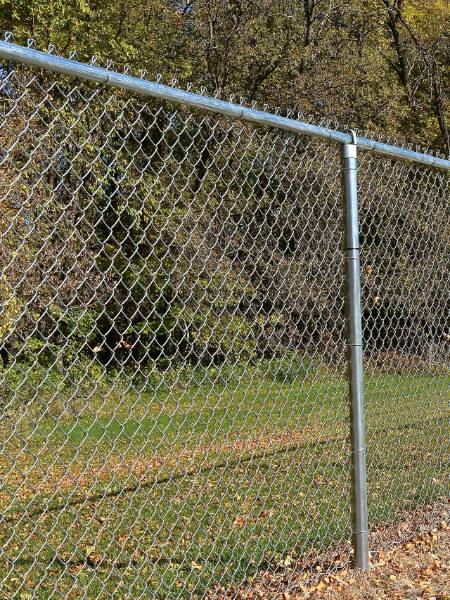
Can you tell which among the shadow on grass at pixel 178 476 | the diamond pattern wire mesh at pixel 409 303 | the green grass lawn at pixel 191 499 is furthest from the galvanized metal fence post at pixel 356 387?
the diamond pattern wire mesh at pixel 409 303

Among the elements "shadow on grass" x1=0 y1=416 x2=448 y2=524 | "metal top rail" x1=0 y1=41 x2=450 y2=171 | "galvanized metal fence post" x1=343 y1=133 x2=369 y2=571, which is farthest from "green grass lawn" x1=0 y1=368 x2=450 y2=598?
"metal top rail" x1=0 y1=41 x2=450 y2=171

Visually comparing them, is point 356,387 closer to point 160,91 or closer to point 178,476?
point 160,91

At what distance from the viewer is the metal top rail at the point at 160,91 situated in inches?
97.0

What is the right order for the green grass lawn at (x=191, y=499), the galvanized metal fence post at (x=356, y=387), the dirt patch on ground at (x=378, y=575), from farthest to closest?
the green grass lawn at (x=191, y=499)
the galvanized metal fence post at (x=356, y=387)
the dirt patch on ground at (x=378, y=575)

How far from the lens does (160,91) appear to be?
2936 mm

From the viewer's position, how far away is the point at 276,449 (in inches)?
267

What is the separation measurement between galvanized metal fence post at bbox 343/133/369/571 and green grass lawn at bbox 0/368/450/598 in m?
0.30

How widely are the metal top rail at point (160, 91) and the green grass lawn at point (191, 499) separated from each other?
1.22 meters

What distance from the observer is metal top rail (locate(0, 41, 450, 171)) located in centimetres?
246

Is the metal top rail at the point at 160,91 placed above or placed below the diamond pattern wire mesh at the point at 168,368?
above

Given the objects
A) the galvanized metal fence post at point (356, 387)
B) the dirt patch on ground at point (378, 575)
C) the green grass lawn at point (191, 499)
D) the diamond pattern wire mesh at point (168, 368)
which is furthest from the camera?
the green grass lawn at point (191, 499)

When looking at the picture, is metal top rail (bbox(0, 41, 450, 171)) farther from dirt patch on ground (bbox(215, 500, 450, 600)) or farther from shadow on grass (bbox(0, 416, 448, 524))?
dirt patch on ground (bbox(215, 500, 450, 600))

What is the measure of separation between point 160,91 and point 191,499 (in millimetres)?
3384

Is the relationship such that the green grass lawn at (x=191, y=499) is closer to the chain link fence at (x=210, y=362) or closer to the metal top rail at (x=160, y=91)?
the chain link fence at (x=210, y=362)
